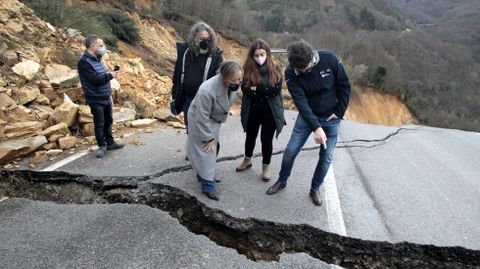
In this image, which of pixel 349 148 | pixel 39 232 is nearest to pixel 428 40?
pixel 349 148

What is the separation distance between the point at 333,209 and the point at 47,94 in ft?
16.1

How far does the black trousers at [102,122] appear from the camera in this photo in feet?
15.9

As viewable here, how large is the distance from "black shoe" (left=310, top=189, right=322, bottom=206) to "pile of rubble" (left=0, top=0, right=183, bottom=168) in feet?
10.8

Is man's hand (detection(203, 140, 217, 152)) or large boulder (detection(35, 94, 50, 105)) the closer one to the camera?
man's hand (detection(203, 140, 217, 152))

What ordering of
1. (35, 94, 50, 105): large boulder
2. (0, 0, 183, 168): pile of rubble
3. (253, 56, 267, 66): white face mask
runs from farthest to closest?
1. (35, 94, 50, 105): large boulder
2. (0, 0, 183, 168): pile of rubble
3. (253, 56, 267, 66): white face mask

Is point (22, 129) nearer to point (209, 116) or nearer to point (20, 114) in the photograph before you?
point (20, 114)

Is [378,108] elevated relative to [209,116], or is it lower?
lower

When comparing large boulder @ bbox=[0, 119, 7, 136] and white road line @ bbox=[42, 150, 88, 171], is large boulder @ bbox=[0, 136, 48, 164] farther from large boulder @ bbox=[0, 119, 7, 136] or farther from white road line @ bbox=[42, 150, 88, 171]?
white road line @ bbox=[42, 150, 88, 171]

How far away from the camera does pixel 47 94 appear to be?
613cm

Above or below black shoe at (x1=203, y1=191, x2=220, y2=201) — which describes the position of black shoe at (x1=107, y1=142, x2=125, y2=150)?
below

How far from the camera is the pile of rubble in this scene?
5.07 meters

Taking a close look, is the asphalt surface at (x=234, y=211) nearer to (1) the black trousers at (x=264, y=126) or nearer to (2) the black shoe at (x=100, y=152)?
(2) the black shoe at (x=100, y=152)

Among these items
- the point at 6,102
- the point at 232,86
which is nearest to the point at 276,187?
the point at 232,86

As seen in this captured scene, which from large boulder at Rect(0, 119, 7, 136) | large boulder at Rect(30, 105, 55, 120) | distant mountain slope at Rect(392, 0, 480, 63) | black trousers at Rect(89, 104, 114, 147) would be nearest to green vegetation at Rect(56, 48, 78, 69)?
large boulder at Rect(30, 105, 55, 120)
